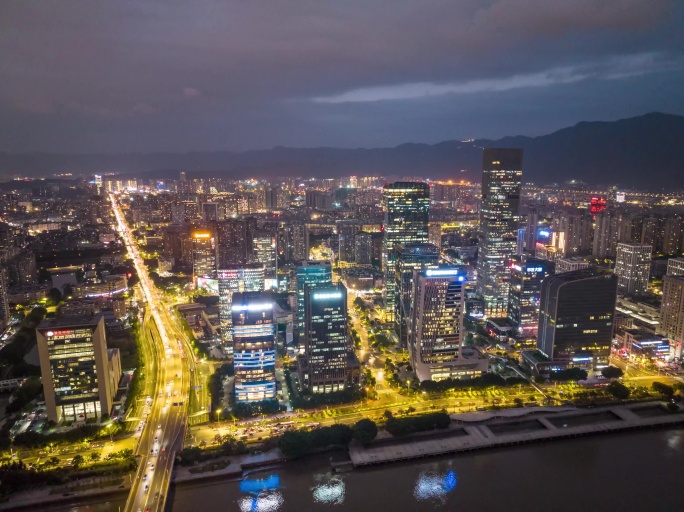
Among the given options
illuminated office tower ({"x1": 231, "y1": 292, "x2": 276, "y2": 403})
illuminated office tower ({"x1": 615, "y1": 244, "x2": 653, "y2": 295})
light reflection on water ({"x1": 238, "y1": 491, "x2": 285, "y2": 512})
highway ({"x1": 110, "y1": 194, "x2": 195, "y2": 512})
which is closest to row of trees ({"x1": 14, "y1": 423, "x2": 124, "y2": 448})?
highway ({"x1": 110, "y1": 194, "x2": 195, "y2": 512})

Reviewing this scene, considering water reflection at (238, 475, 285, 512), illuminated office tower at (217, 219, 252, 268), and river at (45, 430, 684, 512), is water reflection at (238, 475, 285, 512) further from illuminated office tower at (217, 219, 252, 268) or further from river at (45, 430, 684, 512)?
illuminated office tower at (217, 219, 252, 268)

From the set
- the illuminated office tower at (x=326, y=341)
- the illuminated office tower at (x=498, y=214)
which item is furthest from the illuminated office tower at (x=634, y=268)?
the illuminated office tower at (x=326, y=341)

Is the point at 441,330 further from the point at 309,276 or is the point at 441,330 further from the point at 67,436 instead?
the point at 67,436

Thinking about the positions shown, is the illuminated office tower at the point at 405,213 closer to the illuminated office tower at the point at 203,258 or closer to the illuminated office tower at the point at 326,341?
the illuminated office tower at the point at 326,341

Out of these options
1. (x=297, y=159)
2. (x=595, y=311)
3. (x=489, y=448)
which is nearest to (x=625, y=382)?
(x=595, y=311)

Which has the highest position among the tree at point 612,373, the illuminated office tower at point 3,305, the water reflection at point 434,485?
the illuminated office tower at point 3,305

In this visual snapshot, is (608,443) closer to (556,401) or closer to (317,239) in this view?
(556,401)

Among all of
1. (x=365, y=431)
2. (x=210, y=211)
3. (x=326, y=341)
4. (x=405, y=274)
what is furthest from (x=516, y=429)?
(x=210, y=211)
